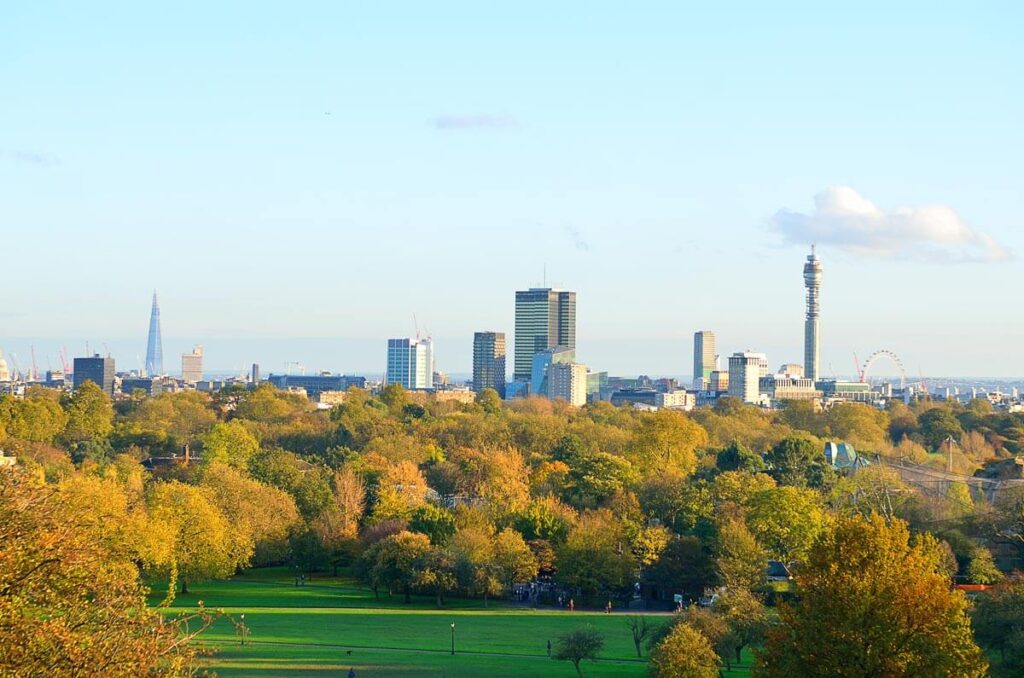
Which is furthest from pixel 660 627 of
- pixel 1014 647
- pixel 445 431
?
pixel 445 431

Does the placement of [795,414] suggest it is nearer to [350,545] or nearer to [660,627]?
[350,545]

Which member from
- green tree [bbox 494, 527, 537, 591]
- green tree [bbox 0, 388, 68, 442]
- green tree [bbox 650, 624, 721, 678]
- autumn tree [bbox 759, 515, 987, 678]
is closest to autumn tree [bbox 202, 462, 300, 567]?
green tree [bbox 494, 527, 537, 591]

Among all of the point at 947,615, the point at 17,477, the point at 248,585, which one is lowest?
the point at 248,585

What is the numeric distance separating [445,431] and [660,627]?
212 feet

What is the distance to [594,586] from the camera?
5903 cm

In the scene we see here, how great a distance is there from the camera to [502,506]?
70.3m

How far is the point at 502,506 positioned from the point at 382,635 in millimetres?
21162

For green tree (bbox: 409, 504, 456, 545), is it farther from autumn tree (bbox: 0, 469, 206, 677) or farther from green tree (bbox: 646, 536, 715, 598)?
autumn tree (bbox: 0, 469, 206, 677)

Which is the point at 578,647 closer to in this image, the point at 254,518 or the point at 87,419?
the point at 254,518

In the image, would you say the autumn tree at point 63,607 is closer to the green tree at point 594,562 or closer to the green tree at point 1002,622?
the green tree at point 1002,622

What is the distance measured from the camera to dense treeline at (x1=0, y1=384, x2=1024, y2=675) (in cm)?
5881

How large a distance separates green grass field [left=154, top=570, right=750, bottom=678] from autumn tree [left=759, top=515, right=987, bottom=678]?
14.1 m

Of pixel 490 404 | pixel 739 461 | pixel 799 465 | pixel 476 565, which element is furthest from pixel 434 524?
pixel 490 404

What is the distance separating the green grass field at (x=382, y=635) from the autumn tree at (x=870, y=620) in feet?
46.2
